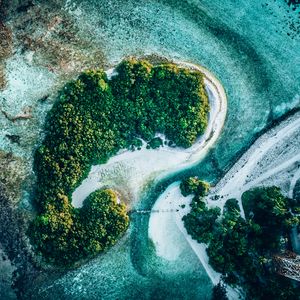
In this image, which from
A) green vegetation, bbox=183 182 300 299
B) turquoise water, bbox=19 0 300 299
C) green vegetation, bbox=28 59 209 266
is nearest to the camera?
green vegetation, bbox=183 182 300 299

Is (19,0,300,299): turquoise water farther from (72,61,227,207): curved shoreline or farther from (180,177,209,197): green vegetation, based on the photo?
(180,177,209,197): green vegetation

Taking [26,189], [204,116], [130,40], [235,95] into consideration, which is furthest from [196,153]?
[26,189]

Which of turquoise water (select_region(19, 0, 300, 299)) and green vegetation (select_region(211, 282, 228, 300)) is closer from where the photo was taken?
green vegetation (select_region(211, 282, 228, 300))

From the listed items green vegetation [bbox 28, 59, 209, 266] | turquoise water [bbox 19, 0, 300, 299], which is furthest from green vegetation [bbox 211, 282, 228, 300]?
green vegetation [bbox 28, 59, 209, 266]

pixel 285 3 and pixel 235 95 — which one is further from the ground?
Result: pixel 285 3

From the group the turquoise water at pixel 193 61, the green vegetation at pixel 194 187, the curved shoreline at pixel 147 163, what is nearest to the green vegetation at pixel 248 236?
the green vegetation at pixel 194 187

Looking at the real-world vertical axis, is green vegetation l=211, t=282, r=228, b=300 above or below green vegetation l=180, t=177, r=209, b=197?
below

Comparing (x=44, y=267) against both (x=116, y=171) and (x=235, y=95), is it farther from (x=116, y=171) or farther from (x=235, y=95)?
(x=235, y=95)
